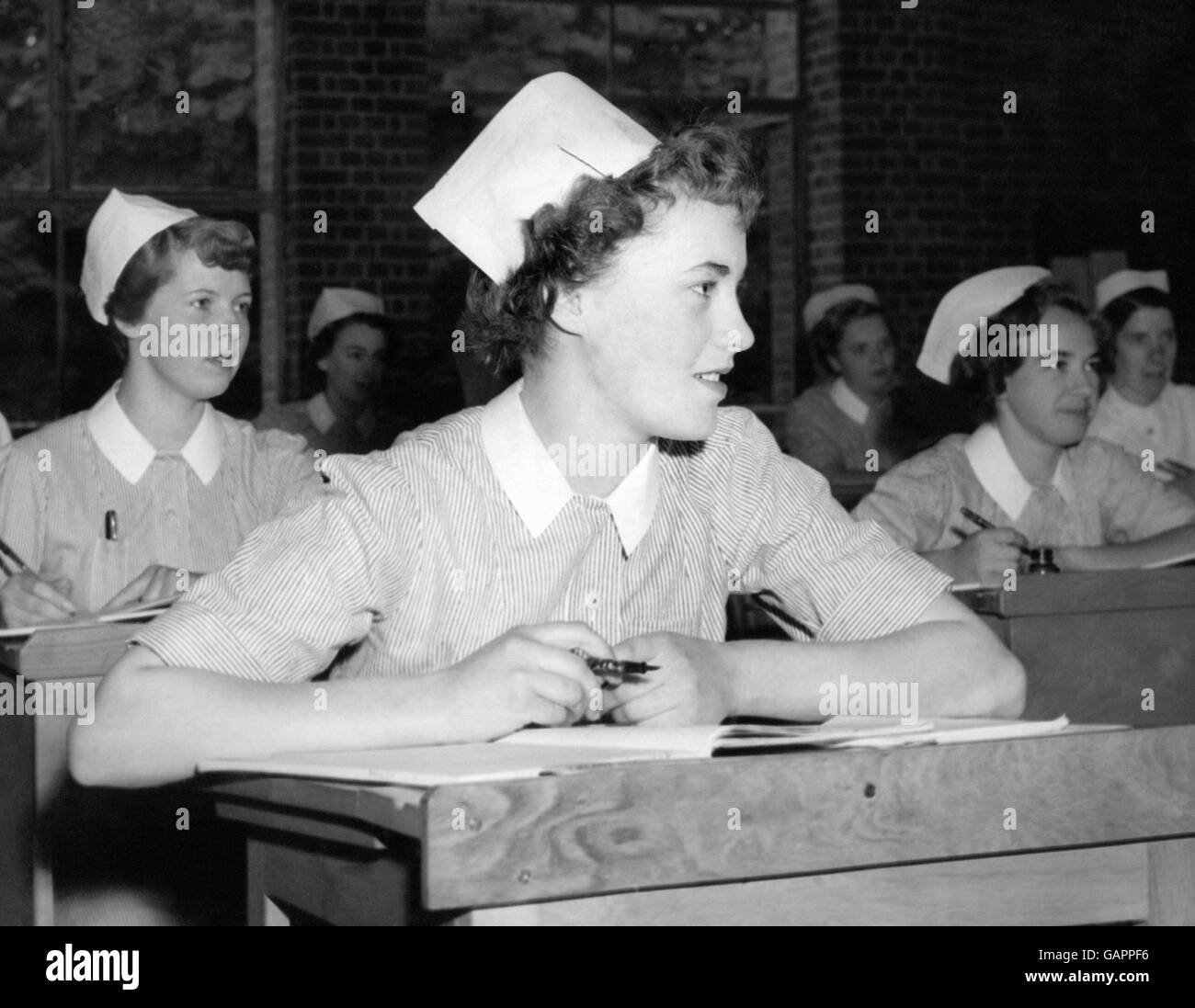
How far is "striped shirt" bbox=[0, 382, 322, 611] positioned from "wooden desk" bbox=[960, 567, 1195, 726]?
137 centimetres

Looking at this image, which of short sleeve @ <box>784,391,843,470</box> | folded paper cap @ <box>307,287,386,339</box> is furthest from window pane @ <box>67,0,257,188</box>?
short sleeve @ <box>784,391,843,470</box>

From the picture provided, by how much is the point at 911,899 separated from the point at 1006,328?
2940 millimetres

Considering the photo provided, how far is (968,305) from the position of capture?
420 cm

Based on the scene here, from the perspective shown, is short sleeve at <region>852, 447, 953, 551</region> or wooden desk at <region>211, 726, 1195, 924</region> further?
short sleeve at <region>852, 447, 953, 551</region>

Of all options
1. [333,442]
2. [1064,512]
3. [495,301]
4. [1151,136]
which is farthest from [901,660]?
[1151,136]

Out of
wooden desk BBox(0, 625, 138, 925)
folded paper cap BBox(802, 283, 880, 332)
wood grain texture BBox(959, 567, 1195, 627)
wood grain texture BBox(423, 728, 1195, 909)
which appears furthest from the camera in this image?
folded paper cap BBox(802, 283, 880, 332)

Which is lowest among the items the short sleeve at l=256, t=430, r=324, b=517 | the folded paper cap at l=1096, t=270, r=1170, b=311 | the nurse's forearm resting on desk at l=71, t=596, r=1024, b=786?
the nurse's forearm resting on desk at l=71, t=596, r=1024, b=786

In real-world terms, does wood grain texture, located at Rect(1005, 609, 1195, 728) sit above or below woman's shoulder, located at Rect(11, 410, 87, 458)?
below

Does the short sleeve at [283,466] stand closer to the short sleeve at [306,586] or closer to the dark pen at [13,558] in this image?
the dark pen at [13,558]

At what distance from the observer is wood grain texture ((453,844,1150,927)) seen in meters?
1.16

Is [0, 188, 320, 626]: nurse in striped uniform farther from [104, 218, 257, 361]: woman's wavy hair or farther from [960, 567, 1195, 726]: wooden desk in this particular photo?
[960, 567, 1195, 726]: wooden desk

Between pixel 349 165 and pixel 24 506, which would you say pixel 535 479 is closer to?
pixel 24 506

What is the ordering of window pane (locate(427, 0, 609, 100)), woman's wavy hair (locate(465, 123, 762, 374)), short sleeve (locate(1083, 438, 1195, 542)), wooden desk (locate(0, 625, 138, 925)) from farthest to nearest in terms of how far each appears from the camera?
window pane (locate(427, 0, 609, 100)) → short sleeve (locate(1083, 438, 1195, 542)) → wooden desk (locate(0, 625, 138, 925)) → woman's wavy hair (locate(465, 123, 762, 374))

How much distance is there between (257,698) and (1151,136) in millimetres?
8237
